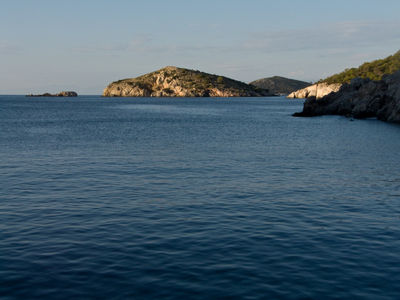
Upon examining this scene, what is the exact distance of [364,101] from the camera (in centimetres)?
10975

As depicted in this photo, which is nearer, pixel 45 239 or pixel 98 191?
pixel 45 239

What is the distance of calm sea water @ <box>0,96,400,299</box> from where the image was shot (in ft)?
48.1

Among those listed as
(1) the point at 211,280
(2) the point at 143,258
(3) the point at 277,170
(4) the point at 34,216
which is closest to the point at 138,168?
(3) the point at 277,170

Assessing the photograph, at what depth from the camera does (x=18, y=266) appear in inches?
639

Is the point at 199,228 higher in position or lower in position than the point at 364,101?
lower

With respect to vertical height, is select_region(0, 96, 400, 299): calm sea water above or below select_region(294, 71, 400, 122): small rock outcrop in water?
below

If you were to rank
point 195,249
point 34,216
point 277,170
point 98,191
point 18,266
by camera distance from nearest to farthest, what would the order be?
point 18,266
point 195,249
point 34,216
point 98,191
point 277,170

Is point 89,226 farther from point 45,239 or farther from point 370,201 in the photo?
point 370,201

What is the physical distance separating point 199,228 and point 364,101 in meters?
99.6

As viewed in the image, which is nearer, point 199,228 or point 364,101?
point 199,228

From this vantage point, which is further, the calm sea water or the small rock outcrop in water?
the small rock outcrop in water

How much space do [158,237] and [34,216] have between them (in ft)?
25.6

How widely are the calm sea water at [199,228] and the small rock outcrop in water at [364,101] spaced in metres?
56.4

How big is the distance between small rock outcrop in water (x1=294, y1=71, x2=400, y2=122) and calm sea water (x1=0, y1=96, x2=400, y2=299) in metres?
56.4
